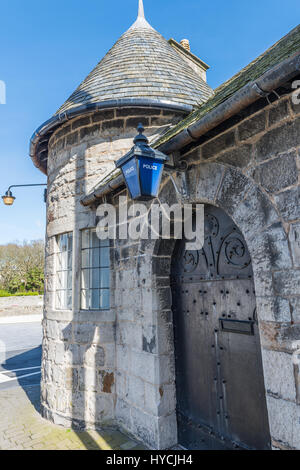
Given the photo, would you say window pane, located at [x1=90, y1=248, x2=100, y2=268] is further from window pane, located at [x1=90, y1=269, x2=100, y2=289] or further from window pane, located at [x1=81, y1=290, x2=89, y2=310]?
window pane, located at [x1=81, y1=290, x2=89, y2=310]

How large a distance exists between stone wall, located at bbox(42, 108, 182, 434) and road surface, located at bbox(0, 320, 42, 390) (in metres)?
2.49

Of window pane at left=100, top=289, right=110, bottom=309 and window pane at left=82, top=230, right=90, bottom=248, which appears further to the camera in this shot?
window pane at left=82, top=230, right=90, bottom=248

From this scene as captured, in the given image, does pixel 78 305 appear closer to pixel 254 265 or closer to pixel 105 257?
pixel 105 257

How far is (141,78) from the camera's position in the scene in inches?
179

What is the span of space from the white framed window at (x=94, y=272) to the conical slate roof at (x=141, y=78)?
2036 mm

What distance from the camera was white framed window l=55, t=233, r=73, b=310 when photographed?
14.9 ft

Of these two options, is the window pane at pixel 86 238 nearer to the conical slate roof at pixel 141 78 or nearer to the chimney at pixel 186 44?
the conical slate roof at pixel 141 78

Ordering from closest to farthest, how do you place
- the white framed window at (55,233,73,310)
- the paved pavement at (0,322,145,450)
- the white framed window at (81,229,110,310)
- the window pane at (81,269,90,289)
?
the paved pavement at (0,322,145,450), the white framed window at (81,229,110,310), the window pane at (81,269,90,289), the white framed window at (55,233,73,310)

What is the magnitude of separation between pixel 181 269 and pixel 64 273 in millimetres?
2193

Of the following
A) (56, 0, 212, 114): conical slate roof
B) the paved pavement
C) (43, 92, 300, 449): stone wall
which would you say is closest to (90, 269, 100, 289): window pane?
(43, 92, 300, 449): stone wall

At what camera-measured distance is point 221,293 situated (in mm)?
2842

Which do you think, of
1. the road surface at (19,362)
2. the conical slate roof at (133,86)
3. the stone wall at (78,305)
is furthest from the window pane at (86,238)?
the road surface at (19,362)

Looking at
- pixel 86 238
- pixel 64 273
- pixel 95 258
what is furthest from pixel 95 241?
pixel 64 273
